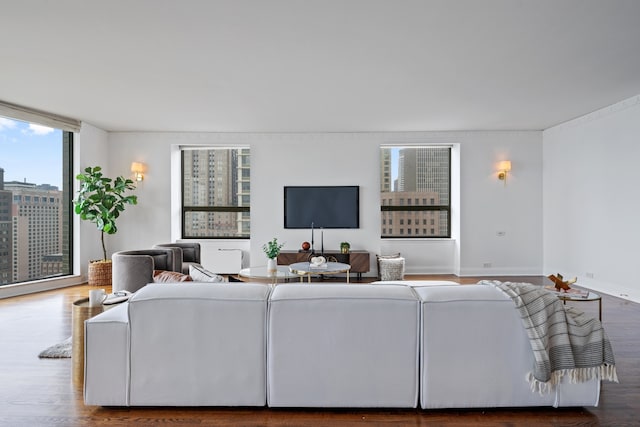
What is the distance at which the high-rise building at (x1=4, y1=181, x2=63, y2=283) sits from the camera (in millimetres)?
5262

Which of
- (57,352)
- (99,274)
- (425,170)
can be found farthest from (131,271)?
(425,170)

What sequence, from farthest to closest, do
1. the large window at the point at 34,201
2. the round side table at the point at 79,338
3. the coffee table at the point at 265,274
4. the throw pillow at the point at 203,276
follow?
the large window at the point at 34,201
the coffee table at the point at 265,274
the throw pillow at the point at 203,276
the round side table at the point at 79,338

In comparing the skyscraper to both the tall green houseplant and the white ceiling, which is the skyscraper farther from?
the white ceiling

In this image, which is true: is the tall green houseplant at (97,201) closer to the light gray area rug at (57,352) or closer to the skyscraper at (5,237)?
the skyscraper at (5,237)

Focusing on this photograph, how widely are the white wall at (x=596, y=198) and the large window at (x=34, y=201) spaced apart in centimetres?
754

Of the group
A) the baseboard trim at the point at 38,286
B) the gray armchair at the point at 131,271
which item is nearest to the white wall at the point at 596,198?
the gray armchair at the point at 131,271

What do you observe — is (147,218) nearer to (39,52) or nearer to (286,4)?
(39,52)

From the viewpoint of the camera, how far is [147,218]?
22.0 ft

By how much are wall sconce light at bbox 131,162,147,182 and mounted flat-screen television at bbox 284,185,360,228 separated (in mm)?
2421

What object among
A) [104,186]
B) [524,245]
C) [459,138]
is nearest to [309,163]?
[459,138]

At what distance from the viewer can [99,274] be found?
19.2 ft

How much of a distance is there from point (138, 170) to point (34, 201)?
152cm

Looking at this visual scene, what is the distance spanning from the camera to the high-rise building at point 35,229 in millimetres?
5262

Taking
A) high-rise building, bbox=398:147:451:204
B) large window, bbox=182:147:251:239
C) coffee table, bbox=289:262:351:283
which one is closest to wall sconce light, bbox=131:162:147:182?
large window, bbox=182:147:251:239
